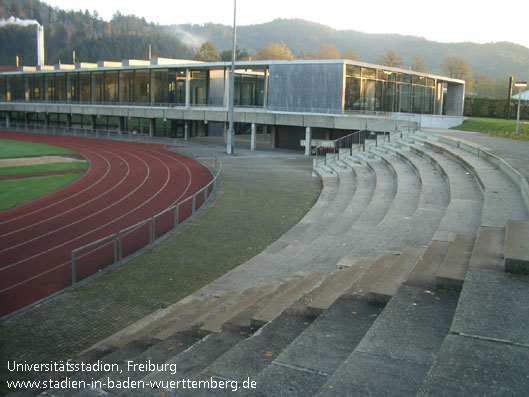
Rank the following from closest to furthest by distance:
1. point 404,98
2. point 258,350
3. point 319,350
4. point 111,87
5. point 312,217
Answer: point 319,350 → point 258,350 → point 312,217 → point 404,98 → point 111,87

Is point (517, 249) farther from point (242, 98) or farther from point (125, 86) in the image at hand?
point (125, 86)

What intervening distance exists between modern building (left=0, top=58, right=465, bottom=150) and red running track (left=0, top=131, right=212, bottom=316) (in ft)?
39.2

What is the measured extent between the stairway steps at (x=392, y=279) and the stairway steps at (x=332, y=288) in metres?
0.54

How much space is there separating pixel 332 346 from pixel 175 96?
166 ft

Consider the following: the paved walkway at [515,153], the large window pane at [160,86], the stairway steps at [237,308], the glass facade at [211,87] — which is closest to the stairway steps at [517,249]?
the stairway steps at [237,308]

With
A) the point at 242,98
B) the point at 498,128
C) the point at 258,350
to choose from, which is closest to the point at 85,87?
the point at 242,98

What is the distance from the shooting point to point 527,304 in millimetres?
5664

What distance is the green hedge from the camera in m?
48.2

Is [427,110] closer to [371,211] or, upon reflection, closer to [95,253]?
[371,211]

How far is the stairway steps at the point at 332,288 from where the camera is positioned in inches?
275

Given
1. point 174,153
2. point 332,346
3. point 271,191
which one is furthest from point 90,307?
point 174,153

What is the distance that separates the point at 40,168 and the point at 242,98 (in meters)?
24.8

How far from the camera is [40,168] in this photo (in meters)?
32.3

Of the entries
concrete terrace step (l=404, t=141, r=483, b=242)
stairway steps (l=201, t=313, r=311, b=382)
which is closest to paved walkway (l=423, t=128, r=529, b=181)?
concrete terrace step (l=404, t=141, r=483, b=242)
